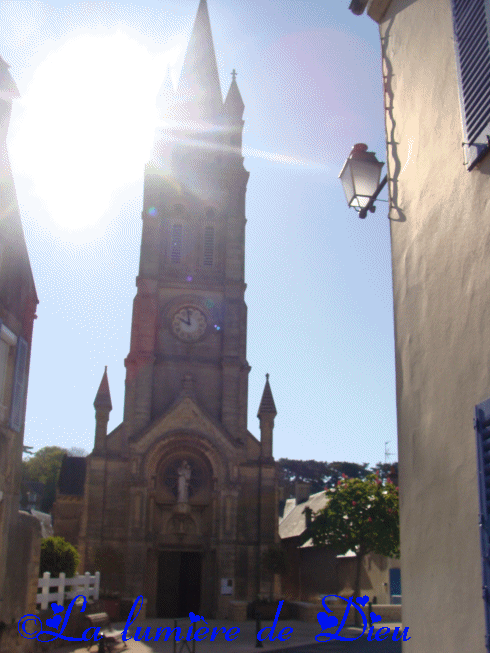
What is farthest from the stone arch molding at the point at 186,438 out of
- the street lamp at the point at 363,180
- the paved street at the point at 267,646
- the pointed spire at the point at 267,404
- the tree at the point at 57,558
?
the street lamp at the point at 363,180

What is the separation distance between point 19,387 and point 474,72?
44.1 feet

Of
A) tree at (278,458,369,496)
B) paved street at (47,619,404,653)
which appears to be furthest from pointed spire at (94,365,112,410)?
tree at (278,458,369,496)

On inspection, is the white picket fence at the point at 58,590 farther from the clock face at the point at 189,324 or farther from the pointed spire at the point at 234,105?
the pointed spire at the point at 234,105

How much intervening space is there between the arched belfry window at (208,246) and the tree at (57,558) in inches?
819

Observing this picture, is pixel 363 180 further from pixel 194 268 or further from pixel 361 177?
pixel 194 268

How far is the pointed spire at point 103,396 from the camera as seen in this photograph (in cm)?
3569

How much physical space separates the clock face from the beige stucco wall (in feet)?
103

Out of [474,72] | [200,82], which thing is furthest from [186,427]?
[474,72]

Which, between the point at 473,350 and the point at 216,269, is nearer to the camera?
the point at 473,350

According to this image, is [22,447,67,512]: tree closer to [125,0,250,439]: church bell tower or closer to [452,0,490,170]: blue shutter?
[125,0,250,439]: church bell tower

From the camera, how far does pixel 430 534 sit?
16.8 ft

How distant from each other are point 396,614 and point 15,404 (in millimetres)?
23621

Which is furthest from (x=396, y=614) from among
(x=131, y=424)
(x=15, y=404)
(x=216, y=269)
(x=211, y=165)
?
(x=211, y=165)

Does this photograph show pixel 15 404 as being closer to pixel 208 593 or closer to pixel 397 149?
pixel 397 149
